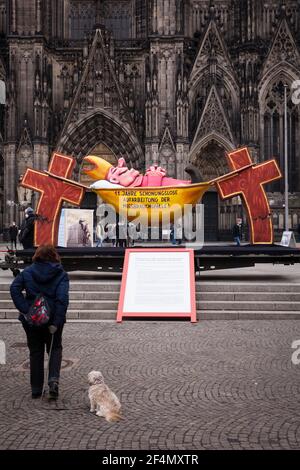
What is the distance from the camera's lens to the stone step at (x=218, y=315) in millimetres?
Answer: 9031

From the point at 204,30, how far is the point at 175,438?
105 feet

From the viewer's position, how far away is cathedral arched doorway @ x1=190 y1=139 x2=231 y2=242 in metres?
31.9

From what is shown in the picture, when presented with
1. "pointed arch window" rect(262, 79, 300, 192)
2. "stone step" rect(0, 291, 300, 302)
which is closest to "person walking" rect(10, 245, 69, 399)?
"stone step" rect(0, 291, 300, 302)

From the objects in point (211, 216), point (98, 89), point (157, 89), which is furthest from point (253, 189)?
point (98, 89)

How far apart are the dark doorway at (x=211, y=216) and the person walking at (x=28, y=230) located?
20154mm

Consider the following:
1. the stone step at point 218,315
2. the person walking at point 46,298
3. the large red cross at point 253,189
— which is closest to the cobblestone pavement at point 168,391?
the person walking at point 46,298

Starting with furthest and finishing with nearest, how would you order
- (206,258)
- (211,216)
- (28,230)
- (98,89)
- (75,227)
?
1. (211,216)
2. (98,89)
3. (75,227)
4. (28,230)
5. (206,258)

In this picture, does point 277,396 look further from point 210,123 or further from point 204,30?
point 204,30

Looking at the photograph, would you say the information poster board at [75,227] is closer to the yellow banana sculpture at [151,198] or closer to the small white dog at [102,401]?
the yellow banana sculpture at [151,198]

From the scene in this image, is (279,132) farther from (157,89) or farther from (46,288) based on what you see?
(46,288)

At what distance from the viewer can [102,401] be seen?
4520mm

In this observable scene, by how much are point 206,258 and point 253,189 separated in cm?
230

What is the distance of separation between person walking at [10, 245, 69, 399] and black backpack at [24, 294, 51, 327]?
0.08 metres

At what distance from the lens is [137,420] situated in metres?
4.42
